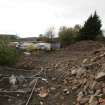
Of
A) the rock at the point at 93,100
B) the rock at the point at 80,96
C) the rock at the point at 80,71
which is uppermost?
the rock at the point at 80,71

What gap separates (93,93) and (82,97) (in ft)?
1.24

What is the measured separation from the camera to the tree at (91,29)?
92.1 feet

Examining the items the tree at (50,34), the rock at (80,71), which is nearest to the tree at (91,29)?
the tree at (50,34)

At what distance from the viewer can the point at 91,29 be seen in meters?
28.1

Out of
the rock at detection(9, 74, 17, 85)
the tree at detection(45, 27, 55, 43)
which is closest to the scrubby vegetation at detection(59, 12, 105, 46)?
the tree at detection(45, 27, 55, 43)

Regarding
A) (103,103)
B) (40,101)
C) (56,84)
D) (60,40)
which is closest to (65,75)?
(56,84)

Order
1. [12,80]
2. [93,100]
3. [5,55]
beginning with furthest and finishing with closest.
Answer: [5,55], [12,80], [93,100]

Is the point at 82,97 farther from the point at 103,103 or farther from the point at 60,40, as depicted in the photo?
the point at 60,40

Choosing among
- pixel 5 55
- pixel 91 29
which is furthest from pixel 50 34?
pixel 5 55

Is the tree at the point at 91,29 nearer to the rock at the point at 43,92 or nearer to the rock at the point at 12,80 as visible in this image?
the rock at the point at 12,80

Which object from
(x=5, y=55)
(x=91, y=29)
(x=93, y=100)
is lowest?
(x=93, y=100)

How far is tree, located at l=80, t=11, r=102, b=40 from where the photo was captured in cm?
2806

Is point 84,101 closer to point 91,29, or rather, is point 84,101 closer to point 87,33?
point 87,33

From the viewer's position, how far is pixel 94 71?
8727 millimetres
